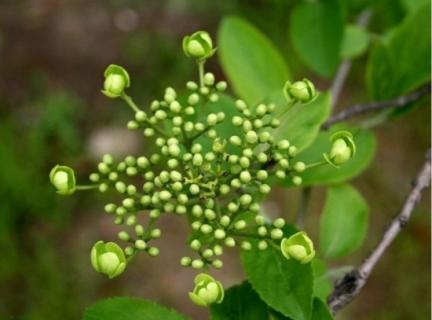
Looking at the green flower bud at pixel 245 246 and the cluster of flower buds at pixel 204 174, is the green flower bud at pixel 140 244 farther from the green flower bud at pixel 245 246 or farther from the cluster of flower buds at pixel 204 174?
the green flower bud at pixel 245 246

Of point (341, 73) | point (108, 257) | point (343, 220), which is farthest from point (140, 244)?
point (341, 73)

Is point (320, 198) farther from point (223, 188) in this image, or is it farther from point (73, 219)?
point (223, 188)

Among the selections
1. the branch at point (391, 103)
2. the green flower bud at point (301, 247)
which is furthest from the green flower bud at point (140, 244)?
the branch at point (391, 103)

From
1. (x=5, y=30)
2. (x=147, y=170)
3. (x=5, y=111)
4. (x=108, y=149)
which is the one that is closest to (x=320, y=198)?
(x=108, y=149)

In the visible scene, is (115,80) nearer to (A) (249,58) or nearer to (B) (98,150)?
(A) (249,58)

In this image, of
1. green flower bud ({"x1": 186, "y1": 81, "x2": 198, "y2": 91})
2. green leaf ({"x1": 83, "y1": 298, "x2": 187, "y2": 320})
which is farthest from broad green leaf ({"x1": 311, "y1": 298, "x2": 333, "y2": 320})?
green flower bud ({"x1": 186, "y1": 81, "x2": 198, "y2": 91})

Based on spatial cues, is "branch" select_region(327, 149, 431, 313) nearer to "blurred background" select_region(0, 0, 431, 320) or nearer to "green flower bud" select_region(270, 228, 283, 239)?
"green flower bud" select_region(270, 228, 283, 239)
